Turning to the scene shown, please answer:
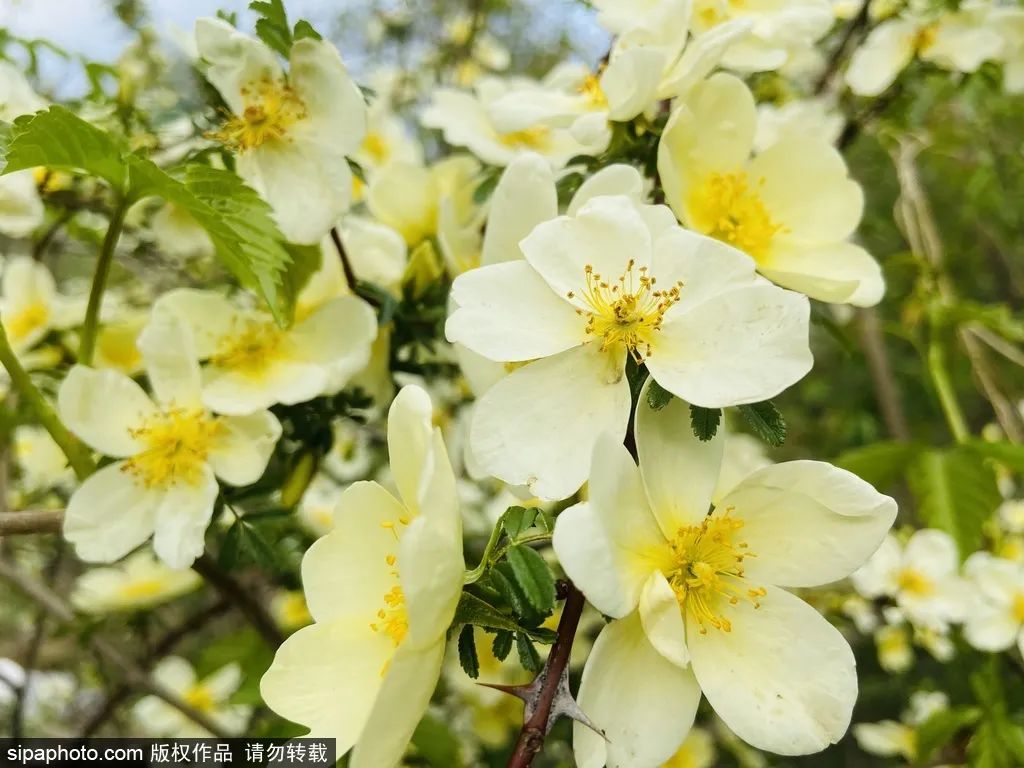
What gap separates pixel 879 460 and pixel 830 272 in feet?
1.54

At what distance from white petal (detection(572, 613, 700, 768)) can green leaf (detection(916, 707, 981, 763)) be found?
2.33ft

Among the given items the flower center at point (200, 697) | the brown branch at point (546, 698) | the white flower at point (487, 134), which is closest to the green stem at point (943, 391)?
the white flower at point (487, 134)

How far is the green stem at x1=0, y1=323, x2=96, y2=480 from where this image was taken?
0.65 meters

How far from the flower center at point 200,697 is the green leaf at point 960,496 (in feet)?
4.16

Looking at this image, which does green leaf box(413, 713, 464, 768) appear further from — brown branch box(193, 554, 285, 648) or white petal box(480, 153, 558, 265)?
white petal box(480, 153, 558, 265)

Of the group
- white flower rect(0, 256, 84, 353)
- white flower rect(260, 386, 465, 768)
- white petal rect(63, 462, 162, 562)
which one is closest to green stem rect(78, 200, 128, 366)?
white petal rect(63, 462, 162, 562)

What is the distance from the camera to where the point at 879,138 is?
1449 millimetres

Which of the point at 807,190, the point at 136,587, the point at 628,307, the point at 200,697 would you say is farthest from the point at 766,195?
the point at 200,697

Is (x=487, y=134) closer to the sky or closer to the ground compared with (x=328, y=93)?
closer to the ground

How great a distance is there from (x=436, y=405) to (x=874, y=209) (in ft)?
5.15

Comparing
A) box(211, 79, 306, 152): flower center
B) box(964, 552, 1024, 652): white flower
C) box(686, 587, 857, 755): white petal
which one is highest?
box(211, 79, 306, 152): flower center

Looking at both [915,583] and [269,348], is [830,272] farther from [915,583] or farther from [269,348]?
[915,583]

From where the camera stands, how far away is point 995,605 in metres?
1.13

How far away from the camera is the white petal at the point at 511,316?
54cm
